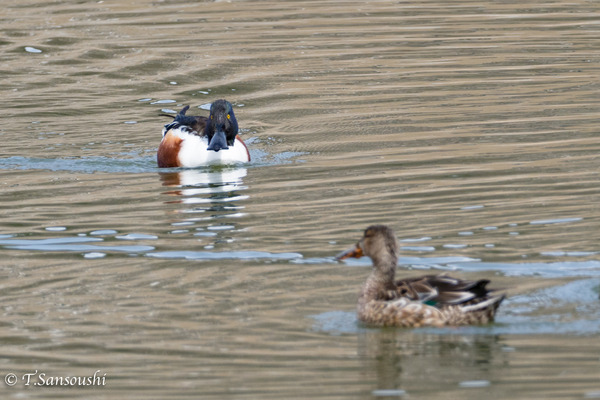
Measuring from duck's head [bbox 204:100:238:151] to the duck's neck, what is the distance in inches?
249

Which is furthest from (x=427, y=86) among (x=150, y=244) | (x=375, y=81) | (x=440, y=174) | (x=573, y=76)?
(x=150, y=244)

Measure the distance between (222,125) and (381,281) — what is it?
6.65m

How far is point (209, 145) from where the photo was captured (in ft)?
46.3

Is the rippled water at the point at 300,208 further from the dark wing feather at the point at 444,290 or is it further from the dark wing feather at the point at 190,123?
the dark wing feather at the point at 190,123

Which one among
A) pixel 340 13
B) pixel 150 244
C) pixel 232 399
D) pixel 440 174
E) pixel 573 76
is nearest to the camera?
pixel 232 399

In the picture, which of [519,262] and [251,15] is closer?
[519,262]

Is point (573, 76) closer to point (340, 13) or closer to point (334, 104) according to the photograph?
point (334, 104)

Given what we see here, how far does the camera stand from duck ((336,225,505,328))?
7.44 m

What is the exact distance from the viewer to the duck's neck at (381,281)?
7738mm

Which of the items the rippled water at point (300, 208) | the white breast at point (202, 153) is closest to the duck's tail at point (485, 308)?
the rippled water at point (300, 208)

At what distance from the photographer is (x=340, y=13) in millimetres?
24688

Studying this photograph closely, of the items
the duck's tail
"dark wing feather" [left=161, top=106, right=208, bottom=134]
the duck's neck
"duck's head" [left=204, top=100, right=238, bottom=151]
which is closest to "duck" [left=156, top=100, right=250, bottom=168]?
"duck's head" [left=204, top=100, right=238, bottom=151]

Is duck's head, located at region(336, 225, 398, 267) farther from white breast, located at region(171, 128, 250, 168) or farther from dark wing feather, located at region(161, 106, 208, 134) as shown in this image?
dark wing feather, located at region(161, 106, 208, 134)

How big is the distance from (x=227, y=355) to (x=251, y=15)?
18.3 meters
